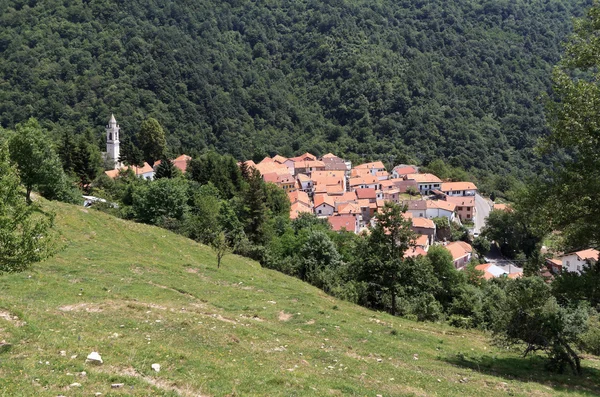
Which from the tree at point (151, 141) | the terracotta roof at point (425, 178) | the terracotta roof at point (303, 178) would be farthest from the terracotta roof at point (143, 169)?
the terracotta roof at point (425, 178)

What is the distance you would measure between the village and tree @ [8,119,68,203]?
136 feet

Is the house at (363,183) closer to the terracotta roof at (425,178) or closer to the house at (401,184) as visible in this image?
the house at (401,184)

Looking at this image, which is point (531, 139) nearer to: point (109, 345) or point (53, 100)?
point (53, 100)

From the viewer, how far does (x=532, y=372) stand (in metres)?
15.5

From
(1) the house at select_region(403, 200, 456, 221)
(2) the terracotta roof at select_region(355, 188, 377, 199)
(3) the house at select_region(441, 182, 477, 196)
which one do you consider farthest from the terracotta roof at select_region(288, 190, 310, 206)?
(3) the house at select_region(441, 182, 477, 196)

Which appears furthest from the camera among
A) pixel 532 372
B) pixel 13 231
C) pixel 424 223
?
pixel 424 223

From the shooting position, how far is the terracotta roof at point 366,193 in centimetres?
10162

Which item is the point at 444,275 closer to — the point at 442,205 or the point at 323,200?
the point at 323,200

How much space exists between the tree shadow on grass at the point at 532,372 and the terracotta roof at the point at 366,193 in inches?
3316

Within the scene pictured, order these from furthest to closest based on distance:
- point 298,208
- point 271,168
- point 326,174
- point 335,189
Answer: point 326,174 < point 271,168 < point 335,189 < point 298,208

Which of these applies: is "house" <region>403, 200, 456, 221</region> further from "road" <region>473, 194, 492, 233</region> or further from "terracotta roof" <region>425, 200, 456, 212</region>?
"road" <region>473, 194, 492, 233</region>

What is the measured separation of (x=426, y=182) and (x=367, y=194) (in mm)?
20929

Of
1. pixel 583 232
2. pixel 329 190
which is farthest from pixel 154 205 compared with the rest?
pixel 329 190

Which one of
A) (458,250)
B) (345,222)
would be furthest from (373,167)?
(458,250)
